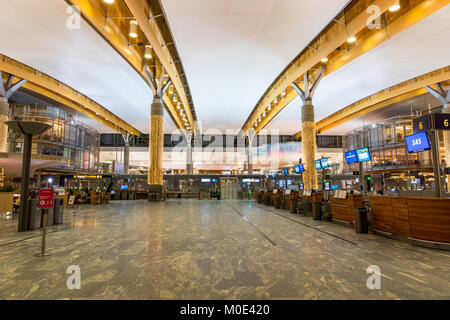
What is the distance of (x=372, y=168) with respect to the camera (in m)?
24.7

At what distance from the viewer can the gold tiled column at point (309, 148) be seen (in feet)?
49.5

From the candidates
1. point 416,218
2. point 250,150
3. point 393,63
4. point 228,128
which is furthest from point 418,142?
point 250,150

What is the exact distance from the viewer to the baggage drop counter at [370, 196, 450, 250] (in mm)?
4344

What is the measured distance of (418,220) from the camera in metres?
4.63

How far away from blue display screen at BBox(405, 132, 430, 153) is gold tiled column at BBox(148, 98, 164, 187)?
559 inches

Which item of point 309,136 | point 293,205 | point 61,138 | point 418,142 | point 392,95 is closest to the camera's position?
point 418,142

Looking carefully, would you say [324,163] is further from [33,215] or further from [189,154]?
[189,154]

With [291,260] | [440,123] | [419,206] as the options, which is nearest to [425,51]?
[440,123]

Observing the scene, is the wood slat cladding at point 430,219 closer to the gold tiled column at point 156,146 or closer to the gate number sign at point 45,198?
the gate number sign at point 45,198

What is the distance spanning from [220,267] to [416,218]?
4106mm

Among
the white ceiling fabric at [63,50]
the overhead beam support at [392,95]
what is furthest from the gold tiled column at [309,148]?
the white ceiling fabric at [63,50]

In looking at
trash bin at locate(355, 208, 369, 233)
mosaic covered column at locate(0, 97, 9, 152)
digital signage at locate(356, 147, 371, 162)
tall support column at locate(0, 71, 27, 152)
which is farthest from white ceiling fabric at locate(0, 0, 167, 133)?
trash bin at locate(355, 208, 369, 233)

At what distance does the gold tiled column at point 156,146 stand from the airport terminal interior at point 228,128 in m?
0.11

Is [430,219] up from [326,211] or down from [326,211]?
up
